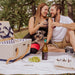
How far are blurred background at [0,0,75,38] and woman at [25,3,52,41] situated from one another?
611 millimetres

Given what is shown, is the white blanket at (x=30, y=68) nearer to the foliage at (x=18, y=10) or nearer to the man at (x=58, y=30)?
the man at (x=58, y=30)

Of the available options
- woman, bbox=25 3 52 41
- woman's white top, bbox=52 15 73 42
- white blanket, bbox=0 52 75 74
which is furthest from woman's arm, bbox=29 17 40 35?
white blanket, bbox=0 52 75 74

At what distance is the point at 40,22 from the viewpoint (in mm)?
3260

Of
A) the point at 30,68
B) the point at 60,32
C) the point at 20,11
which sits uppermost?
the point at 20,11

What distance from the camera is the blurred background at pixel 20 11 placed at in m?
3.84

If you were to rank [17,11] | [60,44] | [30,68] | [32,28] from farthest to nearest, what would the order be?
[17,11], [60,44], [32,28], [30,68]

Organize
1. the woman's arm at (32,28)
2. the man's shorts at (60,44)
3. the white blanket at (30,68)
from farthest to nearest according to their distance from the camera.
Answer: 1. the man's shorts at (60,44)
2. the woman's arm at (32,28)
3. the white blanket at (30,68)

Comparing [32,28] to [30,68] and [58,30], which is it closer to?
[58,30]

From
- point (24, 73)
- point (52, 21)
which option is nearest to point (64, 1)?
point (52, 21)

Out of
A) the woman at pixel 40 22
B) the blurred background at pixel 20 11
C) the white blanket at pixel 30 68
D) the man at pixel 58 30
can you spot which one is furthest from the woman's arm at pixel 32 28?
Result: the white blanket at pixel 30 68

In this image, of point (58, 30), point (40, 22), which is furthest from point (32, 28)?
point (58, 30)

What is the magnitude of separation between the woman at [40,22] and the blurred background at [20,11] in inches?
24.1

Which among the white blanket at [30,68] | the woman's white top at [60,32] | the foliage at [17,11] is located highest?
the foliage at [17,11]

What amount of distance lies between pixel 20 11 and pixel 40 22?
91cm
